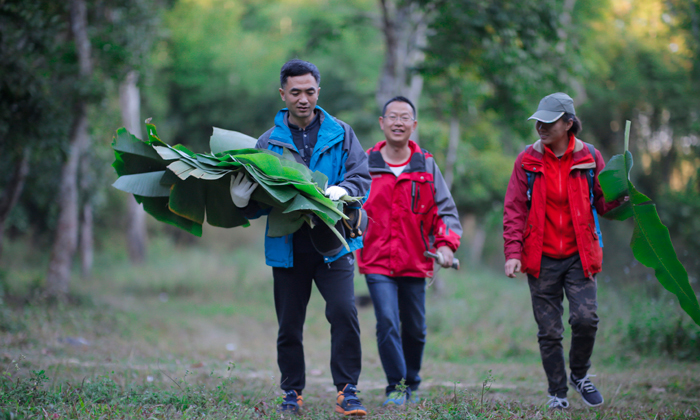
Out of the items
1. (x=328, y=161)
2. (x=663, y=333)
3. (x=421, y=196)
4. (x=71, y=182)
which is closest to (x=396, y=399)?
(x=421, y=196)

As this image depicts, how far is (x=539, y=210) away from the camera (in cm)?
430

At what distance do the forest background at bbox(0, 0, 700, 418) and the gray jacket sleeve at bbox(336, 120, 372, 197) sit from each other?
12.5ft

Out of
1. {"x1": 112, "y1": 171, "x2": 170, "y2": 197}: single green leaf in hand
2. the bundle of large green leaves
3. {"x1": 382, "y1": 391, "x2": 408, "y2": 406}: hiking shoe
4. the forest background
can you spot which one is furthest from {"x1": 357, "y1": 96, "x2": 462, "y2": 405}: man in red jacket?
the forest background

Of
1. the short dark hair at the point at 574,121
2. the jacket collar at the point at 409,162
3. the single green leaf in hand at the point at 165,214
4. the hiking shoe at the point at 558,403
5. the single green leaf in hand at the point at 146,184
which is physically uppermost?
the short dark hair at the point at 574,121

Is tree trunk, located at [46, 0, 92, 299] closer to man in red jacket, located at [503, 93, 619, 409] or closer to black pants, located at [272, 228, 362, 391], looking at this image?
black pants, located at [272, 228, 362, 391]

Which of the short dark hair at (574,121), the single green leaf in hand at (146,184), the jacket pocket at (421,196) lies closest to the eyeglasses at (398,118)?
the jacket pocket at (421,196)

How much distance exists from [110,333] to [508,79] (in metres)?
7.54

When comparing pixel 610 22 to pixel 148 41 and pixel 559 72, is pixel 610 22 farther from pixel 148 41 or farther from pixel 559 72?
pixel 148 41

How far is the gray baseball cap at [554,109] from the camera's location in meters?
4.22

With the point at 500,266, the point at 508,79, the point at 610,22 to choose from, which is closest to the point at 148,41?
the point at 508,79

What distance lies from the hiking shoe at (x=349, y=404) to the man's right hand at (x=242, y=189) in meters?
1.51

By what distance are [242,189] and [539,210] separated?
2.19 m

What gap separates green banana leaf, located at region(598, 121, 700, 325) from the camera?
3871 millimetres

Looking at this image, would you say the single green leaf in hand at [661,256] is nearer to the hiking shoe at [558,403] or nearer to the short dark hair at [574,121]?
the short dark hair at [574,121]
